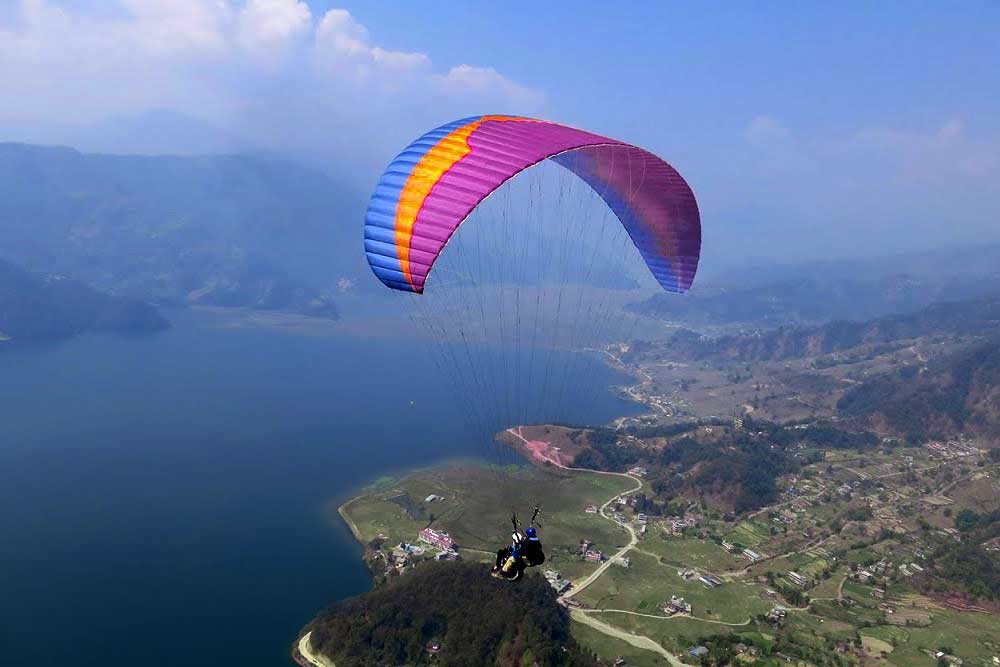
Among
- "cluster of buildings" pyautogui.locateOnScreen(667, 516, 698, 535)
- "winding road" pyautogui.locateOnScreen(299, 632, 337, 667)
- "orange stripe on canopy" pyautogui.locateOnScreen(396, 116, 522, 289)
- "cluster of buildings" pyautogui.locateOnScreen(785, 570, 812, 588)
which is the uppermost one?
"orange stripe on canopy" pyautogui.locateOnScreen(396, 116, 522, 289)

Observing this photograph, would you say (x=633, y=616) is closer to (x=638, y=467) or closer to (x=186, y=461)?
(x=638, y=467)

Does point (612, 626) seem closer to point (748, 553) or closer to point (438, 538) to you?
point (438, 538)

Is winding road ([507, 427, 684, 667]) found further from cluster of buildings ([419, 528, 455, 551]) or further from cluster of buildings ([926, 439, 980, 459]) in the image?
cluster of buildings ([926, 439, 980, 459])

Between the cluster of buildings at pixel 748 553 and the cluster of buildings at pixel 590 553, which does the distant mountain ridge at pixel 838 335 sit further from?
the cluster of buildings at pixel 590 553

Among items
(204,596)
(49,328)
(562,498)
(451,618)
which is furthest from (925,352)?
(49,328)

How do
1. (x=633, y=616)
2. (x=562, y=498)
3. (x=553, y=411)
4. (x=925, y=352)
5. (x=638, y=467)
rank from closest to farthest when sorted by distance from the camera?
(x=633, y=616), (x=562, y=498), (x=638, y=467), (x=553, y=411), (x=925, y=352)

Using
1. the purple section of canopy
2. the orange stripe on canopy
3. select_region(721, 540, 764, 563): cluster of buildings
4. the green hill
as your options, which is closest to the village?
select_region(721, 540, 764, 563): cluster of buildings
